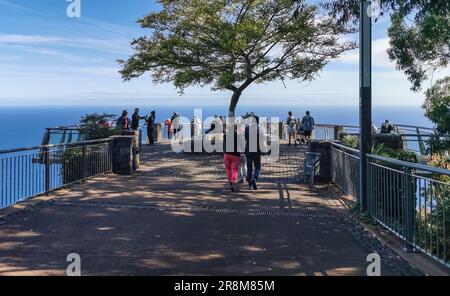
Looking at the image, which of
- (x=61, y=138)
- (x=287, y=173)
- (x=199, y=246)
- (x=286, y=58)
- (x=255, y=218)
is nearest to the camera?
(x=199, y=246)

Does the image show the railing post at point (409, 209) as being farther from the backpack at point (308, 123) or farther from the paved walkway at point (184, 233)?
the backpack at point (308, 123)

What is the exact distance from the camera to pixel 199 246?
19.1 ft

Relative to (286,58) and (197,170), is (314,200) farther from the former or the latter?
(286,58)

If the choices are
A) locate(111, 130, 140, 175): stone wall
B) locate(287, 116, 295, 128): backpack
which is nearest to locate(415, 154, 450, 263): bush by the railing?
locate(111, 130, 140, 175): stone wall

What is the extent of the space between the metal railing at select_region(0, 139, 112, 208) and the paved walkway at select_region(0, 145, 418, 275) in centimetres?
53

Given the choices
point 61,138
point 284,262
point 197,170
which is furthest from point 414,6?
point 61,138

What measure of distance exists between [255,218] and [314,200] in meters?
2.48

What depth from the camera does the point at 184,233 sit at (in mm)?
6508

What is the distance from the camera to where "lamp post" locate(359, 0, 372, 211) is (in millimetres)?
7879

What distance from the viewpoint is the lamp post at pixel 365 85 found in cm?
788

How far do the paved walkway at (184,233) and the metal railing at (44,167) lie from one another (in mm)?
529

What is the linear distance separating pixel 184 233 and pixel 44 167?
4703 millimetres

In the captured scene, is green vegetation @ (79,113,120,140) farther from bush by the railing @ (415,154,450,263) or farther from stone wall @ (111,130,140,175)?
bush by the railing @ (415,154,450,263)

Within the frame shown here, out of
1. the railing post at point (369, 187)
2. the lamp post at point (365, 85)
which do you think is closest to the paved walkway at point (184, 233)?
the railing post at point (369, 187)
